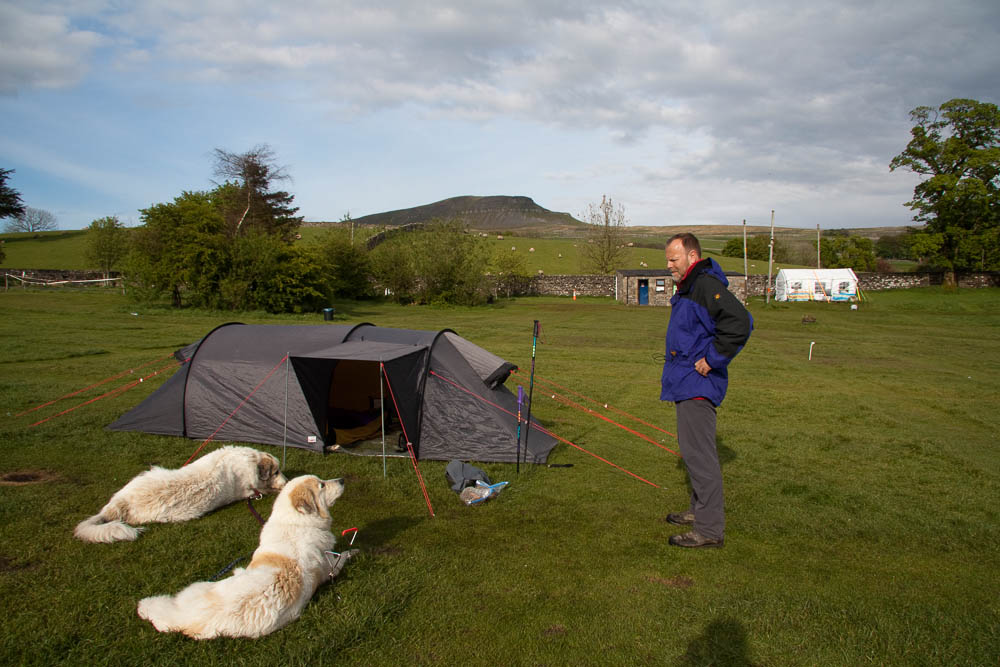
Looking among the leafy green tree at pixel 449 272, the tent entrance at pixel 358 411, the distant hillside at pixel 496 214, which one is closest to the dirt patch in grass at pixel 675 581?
the tent entrance at pixel 358 411

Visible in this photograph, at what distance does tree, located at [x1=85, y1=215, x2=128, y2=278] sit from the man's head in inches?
2232

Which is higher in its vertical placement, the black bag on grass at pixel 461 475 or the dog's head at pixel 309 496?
the dog's head at pixel 309 496

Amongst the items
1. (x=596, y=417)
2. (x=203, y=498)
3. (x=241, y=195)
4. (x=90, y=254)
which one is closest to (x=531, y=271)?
(x=241, y=195)

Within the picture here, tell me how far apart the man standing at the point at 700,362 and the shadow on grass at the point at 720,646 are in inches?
44.0

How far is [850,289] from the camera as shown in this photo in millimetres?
41312

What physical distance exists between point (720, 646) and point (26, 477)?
7022 millimetres

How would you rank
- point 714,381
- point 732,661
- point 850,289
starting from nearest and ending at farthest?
point 732,661, point 714,381, point 850,289

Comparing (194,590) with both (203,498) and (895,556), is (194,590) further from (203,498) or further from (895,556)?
(895,556)

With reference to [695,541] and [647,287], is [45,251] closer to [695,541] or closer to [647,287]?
[647,287]

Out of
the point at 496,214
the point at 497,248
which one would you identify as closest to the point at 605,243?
the point at 497,248

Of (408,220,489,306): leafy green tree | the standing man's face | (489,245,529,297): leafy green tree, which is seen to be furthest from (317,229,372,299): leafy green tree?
the standing man's face

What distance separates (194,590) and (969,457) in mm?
9309

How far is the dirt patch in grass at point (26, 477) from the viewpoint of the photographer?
6.10 m

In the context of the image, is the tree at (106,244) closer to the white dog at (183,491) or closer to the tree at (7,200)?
the tree at (7,200)
